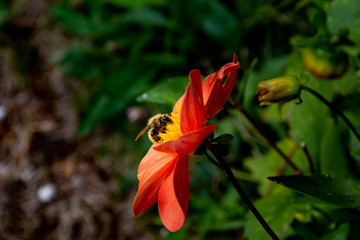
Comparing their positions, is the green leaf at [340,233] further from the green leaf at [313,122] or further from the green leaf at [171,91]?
the green leaf at [171,91]

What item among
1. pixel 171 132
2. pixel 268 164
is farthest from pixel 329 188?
pixel 268 164

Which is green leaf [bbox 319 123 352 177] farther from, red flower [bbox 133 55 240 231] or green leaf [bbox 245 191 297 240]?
red flower [bbox 133 55 240 231]

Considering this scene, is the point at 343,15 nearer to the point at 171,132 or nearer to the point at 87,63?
the point at 171,132

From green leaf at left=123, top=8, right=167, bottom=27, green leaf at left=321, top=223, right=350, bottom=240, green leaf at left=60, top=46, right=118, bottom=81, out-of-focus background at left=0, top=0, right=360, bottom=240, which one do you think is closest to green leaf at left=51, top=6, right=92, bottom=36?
out-of-focus background at left=0, top=0, right=360, bottom=240

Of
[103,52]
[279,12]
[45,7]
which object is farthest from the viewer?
[45,7]

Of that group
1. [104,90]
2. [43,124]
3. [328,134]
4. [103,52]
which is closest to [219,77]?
[328,134]

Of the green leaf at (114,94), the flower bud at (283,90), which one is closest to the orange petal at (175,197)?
the flower bud at (283,90)

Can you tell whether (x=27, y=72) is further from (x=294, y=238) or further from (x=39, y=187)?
(x=294, y=238)
